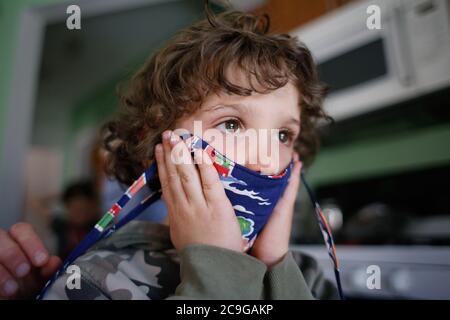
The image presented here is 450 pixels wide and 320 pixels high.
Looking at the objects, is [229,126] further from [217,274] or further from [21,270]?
[21,270]

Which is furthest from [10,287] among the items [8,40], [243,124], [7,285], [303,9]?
[303,9]

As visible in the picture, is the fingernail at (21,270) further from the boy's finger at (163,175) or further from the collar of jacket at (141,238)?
the boy's finger at (163,175)

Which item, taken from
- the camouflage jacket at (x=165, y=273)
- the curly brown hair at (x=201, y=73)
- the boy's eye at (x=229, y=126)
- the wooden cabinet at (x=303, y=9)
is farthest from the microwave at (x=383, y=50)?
the camouflage jacket at (x=165, y=273)

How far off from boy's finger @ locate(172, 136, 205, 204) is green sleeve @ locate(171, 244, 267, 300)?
2.4 inches

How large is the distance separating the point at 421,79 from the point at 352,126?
0.38 metres

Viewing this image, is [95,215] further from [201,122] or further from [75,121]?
[201,122]

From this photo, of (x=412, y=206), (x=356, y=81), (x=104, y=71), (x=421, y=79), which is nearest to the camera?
(x=421, y=79)

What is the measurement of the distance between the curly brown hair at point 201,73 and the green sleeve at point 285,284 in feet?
0.77

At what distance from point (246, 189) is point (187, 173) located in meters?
0.09

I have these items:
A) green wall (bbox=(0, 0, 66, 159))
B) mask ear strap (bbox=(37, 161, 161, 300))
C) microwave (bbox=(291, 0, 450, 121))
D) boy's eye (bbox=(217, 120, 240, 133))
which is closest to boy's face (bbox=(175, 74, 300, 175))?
boy's eye (bbox=(217, 120, 240, 133))

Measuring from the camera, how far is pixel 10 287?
0.48 metres

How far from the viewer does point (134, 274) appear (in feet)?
1.46
